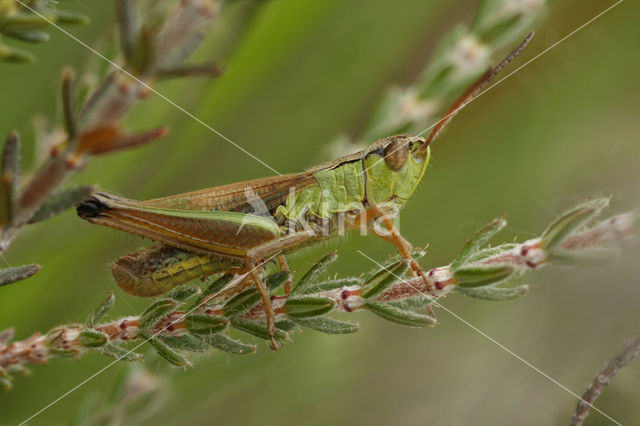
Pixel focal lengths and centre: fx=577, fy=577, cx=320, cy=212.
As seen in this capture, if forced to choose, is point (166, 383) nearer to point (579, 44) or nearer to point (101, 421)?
point (101, 421)

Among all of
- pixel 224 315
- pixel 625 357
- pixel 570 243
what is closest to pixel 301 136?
pixel 224 315

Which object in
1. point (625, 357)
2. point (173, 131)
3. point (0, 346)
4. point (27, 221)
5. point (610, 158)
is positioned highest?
point (173, 131)

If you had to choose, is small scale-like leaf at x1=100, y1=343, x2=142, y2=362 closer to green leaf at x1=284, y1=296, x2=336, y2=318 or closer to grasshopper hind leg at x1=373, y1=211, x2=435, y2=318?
green leaf at x1=284, y1=296, x2=336, y2=318

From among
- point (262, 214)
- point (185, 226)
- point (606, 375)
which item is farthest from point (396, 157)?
point (606, 375)

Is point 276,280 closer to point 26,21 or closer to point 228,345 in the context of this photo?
point 228,345

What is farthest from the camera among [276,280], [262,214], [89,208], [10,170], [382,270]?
[262,214]

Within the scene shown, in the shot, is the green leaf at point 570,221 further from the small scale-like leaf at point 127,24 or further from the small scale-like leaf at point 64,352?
the small scale-like leaf at point 64,352
